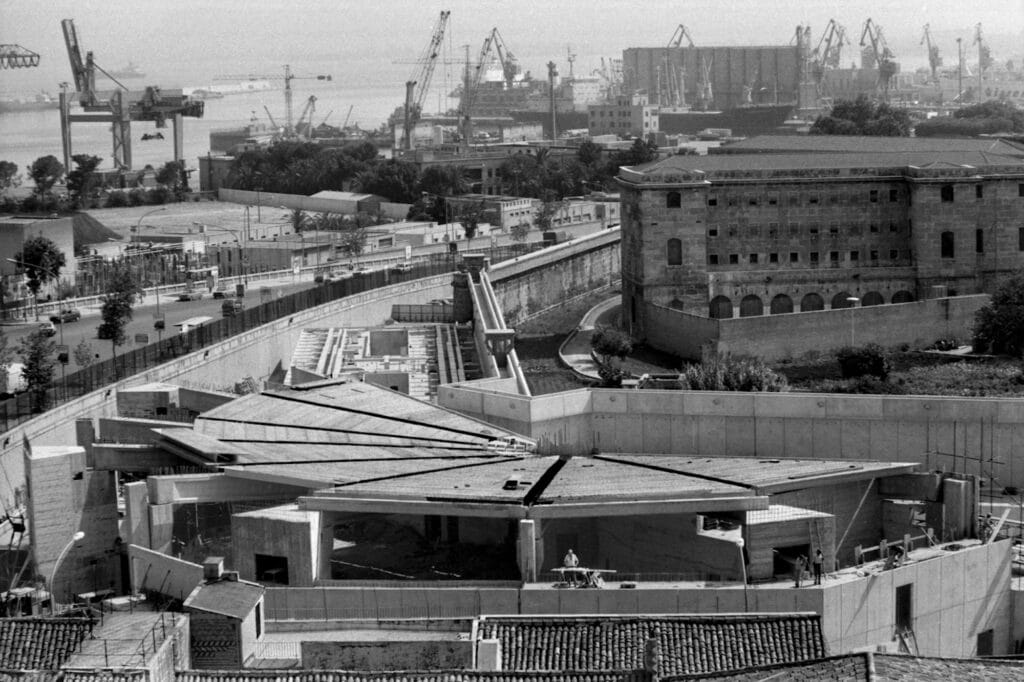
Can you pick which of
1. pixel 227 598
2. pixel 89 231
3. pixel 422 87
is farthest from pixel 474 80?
pixel 227 598

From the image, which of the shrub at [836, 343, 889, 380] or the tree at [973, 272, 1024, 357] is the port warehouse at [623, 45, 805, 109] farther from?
the shrub at [836, 343, 889, 380]

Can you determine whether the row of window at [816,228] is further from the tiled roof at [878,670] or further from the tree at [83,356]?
the tiled roof at [878,670]

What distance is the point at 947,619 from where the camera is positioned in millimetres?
15266

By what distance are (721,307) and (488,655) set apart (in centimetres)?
2651

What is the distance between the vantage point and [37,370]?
80.6 ft

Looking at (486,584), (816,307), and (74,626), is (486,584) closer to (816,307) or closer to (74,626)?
(74,626)

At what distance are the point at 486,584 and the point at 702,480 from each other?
2.47m

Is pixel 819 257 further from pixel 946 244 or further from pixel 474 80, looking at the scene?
pixel 474 80

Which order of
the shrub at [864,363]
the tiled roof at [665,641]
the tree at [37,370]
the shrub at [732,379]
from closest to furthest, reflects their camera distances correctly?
1. the tiled roof at [665,641]
2. the tree at [37,370]
3. the shrub at [732,379]
4. the shrub at [864,363]

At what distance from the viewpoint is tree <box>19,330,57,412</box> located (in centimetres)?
2281

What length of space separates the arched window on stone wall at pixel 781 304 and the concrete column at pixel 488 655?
88.0ft

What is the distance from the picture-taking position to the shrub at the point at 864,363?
105 feet

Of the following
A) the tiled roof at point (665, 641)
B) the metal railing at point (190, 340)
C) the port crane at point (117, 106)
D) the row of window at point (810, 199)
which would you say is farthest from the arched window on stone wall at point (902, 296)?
the port crane at point (117, 106)

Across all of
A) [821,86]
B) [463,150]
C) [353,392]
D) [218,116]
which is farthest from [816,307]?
[218,116]
